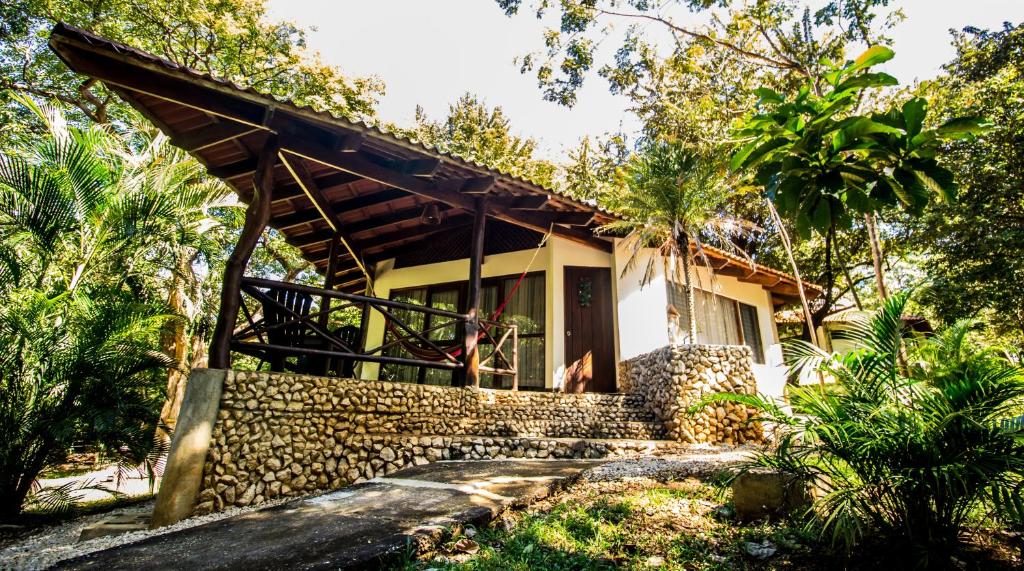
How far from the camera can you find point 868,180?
1726mm

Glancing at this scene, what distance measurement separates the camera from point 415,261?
939 centimetres

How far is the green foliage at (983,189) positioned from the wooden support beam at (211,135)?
32.9 feet

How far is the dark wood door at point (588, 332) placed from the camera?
7883mm

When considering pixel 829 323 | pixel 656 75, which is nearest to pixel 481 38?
pixel 656 75

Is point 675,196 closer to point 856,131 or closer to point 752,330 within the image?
point 752,330

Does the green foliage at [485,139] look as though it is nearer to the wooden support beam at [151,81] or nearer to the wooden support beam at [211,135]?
the wooden support beam at [211,135]

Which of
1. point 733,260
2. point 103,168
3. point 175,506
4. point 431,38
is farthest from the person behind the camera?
point 431,38

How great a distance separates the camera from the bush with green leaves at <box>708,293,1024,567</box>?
178 centimetres

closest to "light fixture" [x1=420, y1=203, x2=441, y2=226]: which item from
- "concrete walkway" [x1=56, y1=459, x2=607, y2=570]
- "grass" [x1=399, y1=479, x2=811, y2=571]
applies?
"concrete walkway" [x1=56, y1=459, x2=607, y2=570]

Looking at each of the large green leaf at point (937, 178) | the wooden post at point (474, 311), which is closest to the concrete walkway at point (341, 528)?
the wooden post at point (474, 311)

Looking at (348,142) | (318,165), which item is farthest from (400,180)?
(318,165)

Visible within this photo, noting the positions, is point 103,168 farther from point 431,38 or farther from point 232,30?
point 431,38

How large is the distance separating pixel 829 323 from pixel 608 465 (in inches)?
510

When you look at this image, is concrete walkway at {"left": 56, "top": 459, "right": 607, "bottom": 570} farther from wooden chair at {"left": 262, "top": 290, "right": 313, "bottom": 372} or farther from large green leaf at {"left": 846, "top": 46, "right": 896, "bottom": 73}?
large green leaf at {"left": 846, "top": 46, "right": 896, "bottom": 73}
